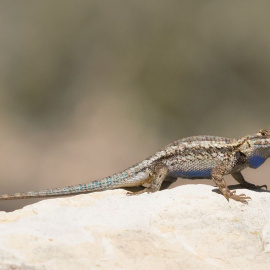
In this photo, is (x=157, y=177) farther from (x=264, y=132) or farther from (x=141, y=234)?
(x=141, y=234)

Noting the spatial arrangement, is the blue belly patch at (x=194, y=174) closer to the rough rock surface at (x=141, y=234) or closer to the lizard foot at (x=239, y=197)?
the lizard foot at (x=239, y=197)

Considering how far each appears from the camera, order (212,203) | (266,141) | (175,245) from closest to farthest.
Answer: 1. (175,245)
2. (212,203)
3. (266,141)

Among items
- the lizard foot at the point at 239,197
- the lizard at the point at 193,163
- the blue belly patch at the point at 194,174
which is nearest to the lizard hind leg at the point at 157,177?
the lizard at the point at 193,163

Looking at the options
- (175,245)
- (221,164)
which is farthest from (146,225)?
(221,164)

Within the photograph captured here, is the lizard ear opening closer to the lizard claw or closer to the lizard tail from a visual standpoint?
the lizard claw

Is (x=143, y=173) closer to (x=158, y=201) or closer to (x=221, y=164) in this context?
(x=221, y=164)

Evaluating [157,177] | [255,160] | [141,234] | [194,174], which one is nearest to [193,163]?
[194,174]

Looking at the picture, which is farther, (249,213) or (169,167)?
(169,167)
